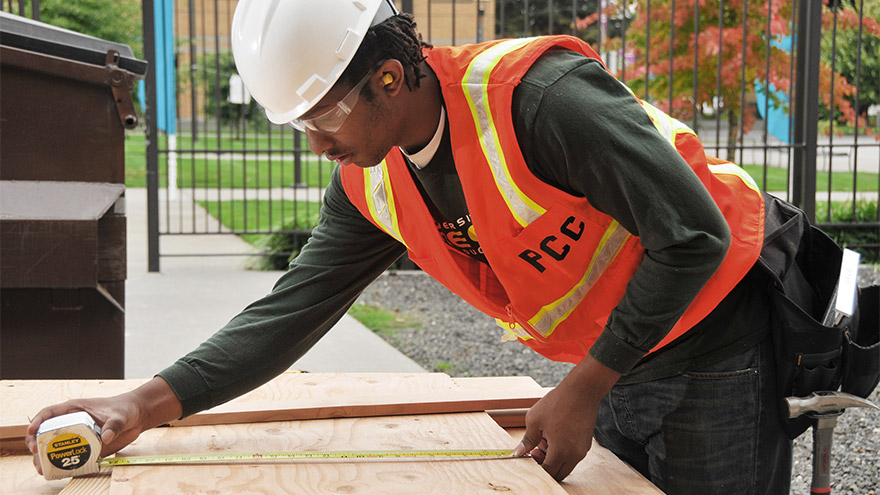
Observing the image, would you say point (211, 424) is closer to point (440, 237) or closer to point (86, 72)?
point (440, 237)

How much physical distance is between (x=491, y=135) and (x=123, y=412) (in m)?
0.98

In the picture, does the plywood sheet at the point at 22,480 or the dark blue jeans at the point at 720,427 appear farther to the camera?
the dark blue jeans at the point at 720,427

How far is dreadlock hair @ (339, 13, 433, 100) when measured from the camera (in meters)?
1.78

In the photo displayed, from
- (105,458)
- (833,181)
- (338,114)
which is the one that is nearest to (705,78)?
(833,181)

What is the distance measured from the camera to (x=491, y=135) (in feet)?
5.72

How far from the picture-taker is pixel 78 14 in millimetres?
14297

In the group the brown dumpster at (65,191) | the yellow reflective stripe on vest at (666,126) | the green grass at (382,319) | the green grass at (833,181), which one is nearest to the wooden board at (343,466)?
the yellow reflective stripe on vest at (666,126)

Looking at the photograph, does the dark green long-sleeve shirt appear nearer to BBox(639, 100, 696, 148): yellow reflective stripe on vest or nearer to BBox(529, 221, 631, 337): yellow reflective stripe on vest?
BBox(529, 221, 631, 337): yellow reflective stripe on vest

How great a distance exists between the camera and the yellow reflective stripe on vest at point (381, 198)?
203 centimetres

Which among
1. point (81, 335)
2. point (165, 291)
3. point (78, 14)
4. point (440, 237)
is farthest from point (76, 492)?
point (78, 14)

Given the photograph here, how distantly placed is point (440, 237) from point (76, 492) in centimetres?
89

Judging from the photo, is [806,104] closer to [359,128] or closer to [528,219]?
[528,219]

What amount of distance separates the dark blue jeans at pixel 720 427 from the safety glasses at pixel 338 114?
89cm

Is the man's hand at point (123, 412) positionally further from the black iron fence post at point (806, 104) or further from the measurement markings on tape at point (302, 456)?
the black iron fence post at point (806, 104)
